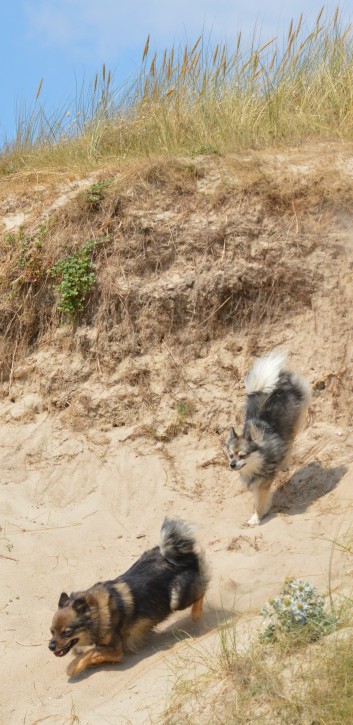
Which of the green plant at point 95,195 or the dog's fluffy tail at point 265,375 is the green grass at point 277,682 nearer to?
the dog's fluffy tail at point 265,375

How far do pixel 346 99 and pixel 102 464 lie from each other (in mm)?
5924

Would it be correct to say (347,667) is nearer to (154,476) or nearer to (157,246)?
(154,476)

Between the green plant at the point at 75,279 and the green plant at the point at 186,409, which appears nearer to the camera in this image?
the green plant at the point at 186,409

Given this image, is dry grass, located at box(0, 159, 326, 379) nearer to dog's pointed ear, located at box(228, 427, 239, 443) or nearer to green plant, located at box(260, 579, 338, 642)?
dog's pointed ear, located at box(228, 427, 239, 443)

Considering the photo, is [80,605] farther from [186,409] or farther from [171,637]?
[186,409]

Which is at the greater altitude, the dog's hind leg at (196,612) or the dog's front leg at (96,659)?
the dog's hind leg at (196,612)

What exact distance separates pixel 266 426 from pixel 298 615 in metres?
3.06

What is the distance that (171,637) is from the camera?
22.9 feet

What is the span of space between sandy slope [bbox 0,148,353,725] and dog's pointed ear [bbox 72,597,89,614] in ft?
1.57

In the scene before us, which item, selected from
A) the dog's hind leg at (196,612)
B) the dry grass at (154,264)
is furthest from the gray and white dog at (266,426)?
the dog's hind leg at (196,612)

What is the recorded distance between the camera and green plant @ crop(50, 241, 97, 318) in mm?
10305

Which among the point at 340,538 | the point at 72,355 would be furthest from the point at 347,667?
the point at 72,355

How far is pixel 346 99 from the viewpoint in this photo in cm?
1161

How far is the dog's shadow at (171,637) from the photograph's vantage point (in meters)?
6.66
